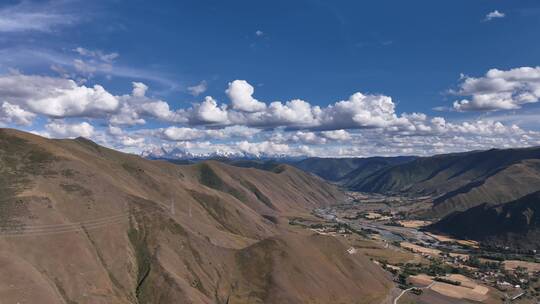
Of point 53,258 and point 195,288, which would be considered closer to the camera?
point 53,258

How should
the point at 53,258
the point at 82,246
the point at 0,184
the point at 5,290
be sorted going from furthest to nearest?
the point at 0,184, the point at 82,246, the point at 53,258, the point at 5,290

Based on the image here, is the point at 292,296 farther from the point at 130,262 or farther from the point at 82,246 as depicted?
the point at 82,246

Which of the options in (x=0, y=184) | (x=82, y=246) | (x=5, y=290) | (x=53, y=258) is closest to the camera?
(x=5, y=290)

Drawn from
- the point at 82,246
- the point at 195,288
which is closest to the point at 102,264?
the point at 82,246

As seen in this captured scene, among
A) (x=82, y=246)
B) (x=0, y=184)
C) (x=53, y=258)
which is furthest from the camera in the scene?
(x=0, y=184)

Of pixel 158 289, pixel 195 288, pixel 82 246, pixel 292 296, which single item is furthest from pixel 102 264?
pixel 292 296

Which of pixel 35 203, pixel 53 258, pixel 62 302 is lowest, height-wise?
pixel 62 302

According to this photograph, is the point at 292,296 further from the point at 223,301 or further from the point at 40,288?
the point at 40,288

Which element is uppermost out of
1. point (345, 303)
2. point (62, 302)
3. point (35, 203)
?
point (35, 203)

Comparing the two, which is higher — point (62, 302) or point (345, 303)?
point (62, 302)
